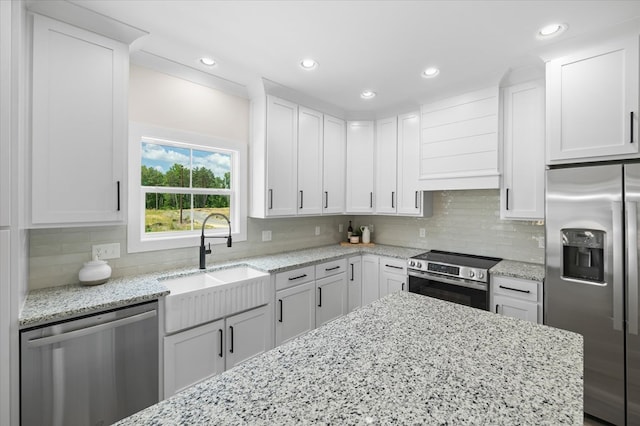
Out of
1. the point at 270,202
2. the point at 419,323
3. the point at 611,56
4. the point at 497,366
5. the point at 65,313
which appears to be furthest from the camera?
the point at 270,202

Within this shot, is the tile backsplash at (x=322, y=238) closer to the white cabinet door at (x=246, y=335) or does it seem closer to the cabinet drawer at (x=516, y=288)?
the cabinet drawer at (x=516, y=288)

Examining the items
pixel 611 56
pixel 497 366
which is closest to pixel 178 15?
pixel 497 366

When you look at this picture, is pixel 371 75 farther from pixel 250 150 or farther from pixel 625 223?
pixel 625 223

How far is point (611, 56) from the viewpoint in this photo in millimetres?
2020

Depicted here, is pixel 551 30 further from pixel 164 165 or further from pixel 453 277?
pixel 164 165

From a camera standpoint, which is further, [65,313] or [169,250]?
[169,250]

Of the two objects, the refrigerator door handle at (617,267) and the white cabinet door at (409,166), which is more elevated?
the white cabinet door at (409,166)

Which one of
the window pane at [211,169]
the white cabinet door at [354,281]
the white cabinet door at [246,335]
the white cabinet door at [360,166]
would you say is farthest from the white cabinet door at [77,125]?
the white cabinet door at [360,166]

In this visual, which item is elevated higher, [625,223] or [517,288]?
[625,223]

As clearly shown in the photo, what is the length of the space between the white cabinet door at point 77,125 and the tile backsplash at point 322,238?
38 cm

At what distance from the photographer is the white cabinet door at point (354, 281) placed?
3455 mm

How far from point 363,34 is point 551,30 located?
1.25 m

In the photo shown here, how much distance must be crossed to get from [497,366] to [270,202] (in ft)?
7.75

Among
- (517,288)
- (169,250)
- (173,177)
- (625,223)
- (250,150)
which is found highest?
(250,150)
